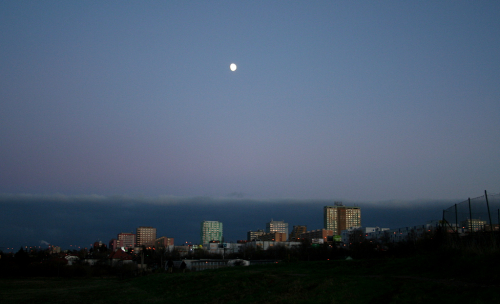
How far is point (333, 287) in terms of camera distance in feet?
57.0

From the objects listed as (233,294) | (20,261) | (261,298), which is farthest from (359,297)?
(20,261)

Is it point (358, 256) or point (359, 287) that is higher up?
point (359, 287)

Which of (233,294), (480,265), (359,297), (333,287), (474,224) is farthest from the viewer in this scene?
(474,224)

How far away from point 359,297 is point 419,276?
4.72 meters

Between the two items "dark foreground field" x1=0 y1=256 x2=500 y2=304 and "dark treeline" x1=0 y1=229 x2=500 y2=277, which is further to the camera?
"dark treeline" x1=0 y1=229 x2=500 y2=277

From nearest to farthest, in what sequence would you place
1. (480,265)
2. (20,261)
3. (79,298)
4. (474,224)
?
(480,265) → (474,224) → (79,298) → (20,261)

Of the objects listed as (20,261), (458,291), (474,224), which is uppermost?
(474,224)

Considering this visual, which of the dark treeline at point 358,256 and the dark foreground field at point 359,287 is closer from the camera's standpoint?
the dark foreground field at point 359,287

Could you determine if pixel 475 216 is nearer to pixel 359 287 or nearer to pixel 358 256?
pixel 359 287

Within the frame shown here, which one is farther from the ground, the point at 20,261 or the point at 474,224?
the point at 474,224

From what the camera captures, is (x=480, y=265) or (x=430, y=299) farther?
(x=480, y=265)

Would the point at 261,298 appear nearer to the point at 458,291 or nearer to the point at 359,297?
the point at 359,297

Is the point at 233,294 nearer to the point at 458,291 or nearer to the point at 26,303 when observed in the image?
the point at 458,291

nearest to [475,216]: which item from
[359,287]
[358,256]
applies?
[359,287]
